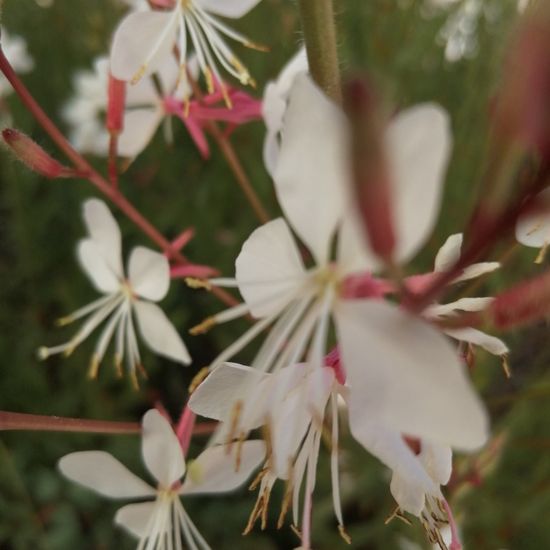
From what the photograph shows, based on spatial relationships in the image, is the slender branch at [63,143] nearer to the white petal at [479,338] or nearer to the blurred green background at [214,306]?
the white petal at [479,338]

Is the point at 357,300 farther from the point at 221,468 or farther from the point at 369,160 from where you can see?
the point at 221,468

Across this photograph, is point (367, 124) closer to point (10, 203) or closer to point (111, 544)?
point (111, 544)

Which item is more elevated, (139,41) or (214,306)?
(139,41)

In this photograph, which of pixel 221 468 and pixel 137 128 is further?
pixel 137 128

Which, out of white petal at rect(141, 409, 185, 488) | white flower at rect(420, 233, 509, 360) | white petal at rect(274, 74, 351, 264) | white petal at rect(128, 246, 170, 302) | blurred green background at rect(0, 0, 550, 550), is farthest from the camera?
blurred green background at rect(0, 0, 550, 550)

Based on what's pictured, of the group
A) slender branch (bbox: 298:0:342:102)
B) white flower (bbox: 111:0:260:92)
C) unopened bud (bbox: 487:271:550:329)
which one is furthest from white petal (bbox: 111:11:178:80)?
unopened bud (bbox: 487:271:550:329)

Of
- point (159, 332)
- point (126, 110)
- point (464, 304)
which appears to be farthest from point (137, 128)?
point (464, 304)

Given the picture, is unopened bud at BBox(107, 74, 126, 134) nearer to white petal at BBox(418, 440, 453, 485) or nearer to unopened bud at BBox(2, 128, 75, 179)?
unopened bud at BBox(2, 128, 75, 179)

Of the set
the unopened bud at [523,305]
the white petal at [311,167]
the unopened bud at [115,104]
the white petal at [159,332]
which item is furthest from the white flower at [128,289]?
the unopened bud at [523,305]
